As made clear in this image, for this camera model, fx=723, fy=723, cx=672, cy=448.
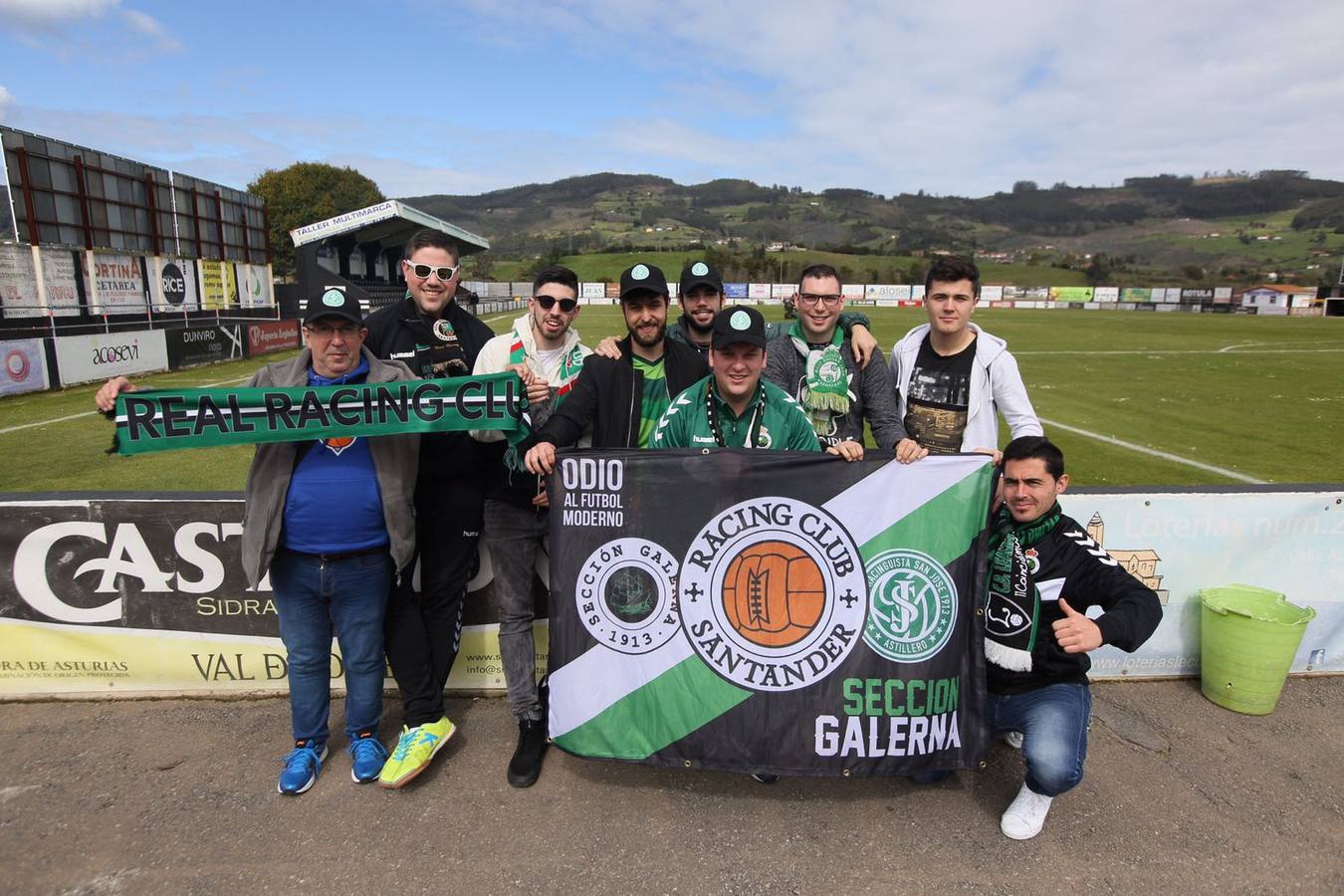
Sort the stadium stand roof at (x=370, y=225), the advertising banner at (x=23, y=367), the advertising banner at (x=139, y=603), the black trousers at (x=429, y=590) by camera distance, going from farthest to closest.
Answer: the stadium stand roof at (x=370, y=225), the advertising banner at (x=23, y=367), the advertising banner at (x=139, y=603), the black trousers at (x=429, y=590)

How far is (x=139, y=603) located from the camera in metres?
4.03

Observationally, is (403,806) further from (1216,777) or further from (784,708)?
(1216,777)

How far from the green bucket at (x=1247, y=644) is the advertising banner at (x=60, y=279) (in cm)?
3629

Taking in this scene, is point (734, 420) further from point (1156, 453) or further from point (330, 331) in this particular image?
point (1156, 453)

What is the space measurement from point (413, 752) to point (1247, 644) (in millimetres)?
4313

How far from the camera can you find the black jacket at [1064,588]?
10.1 feet

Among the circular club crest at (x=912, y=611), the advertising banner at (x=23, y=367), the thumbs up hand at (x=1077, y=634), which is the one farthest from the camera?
the advertising banner at (x=23, y=367)

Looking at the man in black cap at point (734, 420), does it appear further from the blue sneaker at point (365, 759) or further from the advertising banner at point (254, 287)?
the advertising banner at point (254, 287)

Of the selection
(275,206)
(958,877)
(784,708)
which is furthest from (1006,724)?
(275,206)

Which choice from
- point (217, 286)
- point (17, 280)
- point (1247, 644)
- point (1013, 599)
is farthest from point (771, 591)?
point (217, 286)

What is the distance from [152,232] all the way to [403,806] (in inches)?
1586

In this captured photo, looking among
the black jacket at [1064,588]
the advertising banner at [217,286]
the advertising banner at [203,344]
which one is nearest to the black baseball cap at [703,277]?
the black jacket at [1064,588]

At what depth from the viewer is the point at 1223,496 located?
4.16 m

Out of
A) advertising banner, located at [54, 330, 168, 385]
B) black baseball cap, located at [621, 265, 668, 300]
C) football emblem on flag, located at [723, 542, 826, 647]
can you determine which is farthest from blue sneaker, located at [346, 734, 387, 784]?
advertising banner, located at [54, 330, 168, 385]
